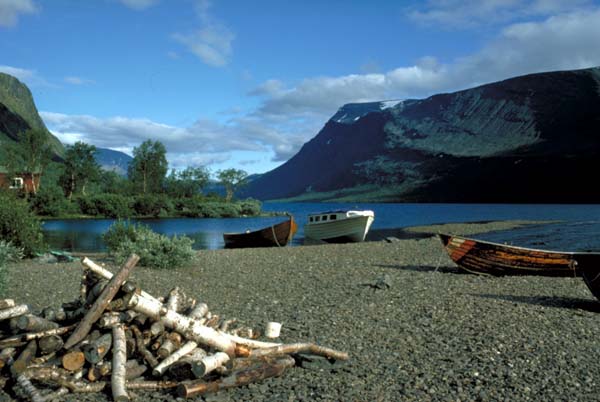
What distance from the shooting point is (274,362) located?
8352mm

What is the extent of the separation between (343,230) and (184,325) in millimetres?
33548

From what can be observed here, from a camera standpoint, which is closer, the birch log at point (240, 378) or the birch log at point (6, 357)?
the birch log at point (240, 378)

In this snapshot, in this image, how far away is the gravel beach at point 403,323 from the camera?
7.88m

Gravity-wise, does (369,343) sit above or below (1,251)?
below

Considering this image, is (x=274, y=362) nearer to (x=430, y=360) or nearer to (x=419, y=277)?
(x=430, y=360)

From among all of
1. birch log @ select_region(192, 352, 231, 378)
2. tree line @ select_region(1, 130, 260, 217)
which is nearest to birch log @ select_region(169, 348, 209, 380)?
birch log @ select_region(192, 352, 231, 378)

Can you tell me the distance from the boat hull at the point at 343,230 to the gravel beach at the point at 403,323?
17.0 meters

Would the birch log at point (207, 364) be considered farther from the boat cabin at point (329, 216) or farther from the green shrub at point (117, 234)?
the boat cabin at point (329, 216)

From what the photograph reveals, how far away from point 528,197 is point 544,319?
182990 millimetres

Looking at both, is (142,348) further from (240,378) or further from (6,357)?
(6,357)

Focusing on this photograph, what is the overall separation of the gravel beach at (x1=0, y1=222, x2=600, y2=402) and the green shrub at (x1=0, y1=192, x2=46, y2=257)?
2.59m

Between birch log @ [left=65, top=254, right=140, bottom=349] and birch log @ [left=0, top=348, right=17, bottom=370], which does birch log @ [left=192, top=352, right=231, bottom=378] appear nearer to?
birch log @ [left=65, top=254, right=140, bottom=349]

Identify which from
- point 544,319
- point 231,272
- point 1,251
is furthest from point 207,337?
point 231,272

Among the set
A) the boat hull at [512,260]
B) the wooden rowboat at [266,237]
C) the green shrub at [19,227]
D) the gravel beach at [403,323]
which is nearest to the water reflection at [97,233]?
the green shrub at [19,227]
